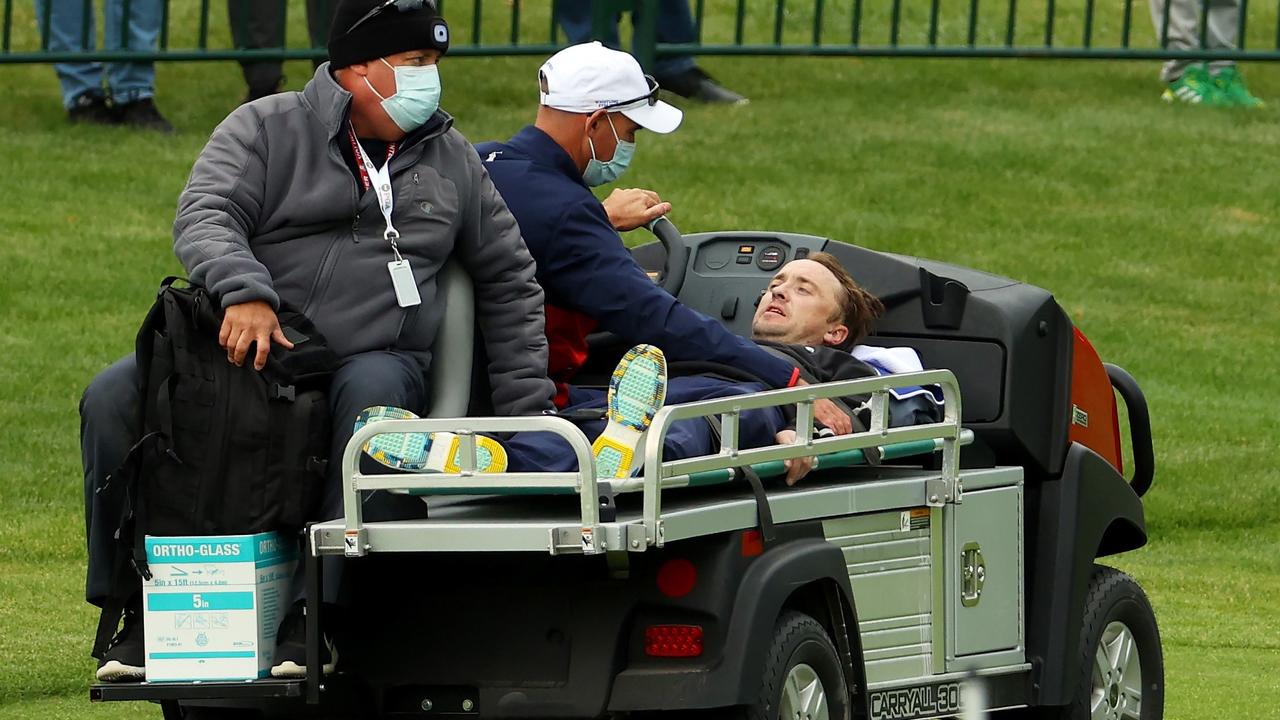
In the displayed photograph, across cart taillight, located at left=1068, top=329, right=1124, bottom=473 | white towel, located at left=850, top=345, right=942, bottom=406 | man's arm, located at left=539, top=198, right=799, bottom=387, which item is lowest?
cart taillight, located at left=1068, top=329, right=1124, bottom=473

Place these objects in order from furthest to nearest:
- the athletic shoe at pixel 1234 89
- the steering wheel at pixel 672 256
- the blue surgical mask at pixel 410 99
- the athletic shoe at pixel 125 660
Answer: the athletic shoe at pixel 1234 89 < the steering wheel at pixel 672 256 < the blue surgical mask at pixel 410 99 < the athletic shoe at pixel 125 660

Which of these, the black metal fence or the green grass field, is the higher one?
the black metal fence

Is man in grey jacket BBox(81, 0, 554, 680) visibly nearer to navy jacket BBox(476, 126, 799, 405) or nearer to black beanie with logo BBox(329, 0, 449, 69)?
black beanie with logo BBox(329, 0, 449, 69)

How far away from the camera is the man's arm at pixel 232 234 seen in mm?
5387

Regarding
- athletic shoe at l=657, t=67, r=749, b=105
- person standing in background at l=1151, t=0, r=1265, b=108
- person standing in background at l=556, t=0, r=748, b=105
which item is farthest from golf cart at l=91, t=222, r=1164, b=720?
athletic shoe at l=657, t=67, r=749, b=105

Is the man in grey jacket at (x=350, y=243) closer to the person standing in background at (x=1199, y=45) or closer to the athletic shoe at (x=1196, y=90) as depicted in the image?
the person standing in background at (x=1199, y=45)

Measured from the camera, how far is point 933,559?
630 centimetres

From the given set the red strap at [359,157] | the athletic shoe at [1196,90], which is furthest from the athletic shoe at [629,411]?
the athletic shoe at [1196,90]

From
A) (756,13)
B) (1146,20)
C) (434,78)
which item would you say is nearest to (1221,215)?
(756,13)

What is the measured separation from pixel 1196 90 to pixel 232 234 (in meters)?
14.5

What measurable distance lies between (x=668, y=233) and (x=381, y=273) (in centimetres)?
172

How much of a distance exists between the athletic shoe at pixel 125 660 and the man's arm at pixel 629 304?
1467mm

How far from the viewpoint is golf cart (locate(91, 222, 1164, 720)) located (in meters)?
5.27

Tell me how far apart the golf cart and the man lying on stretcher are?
0.25ft
